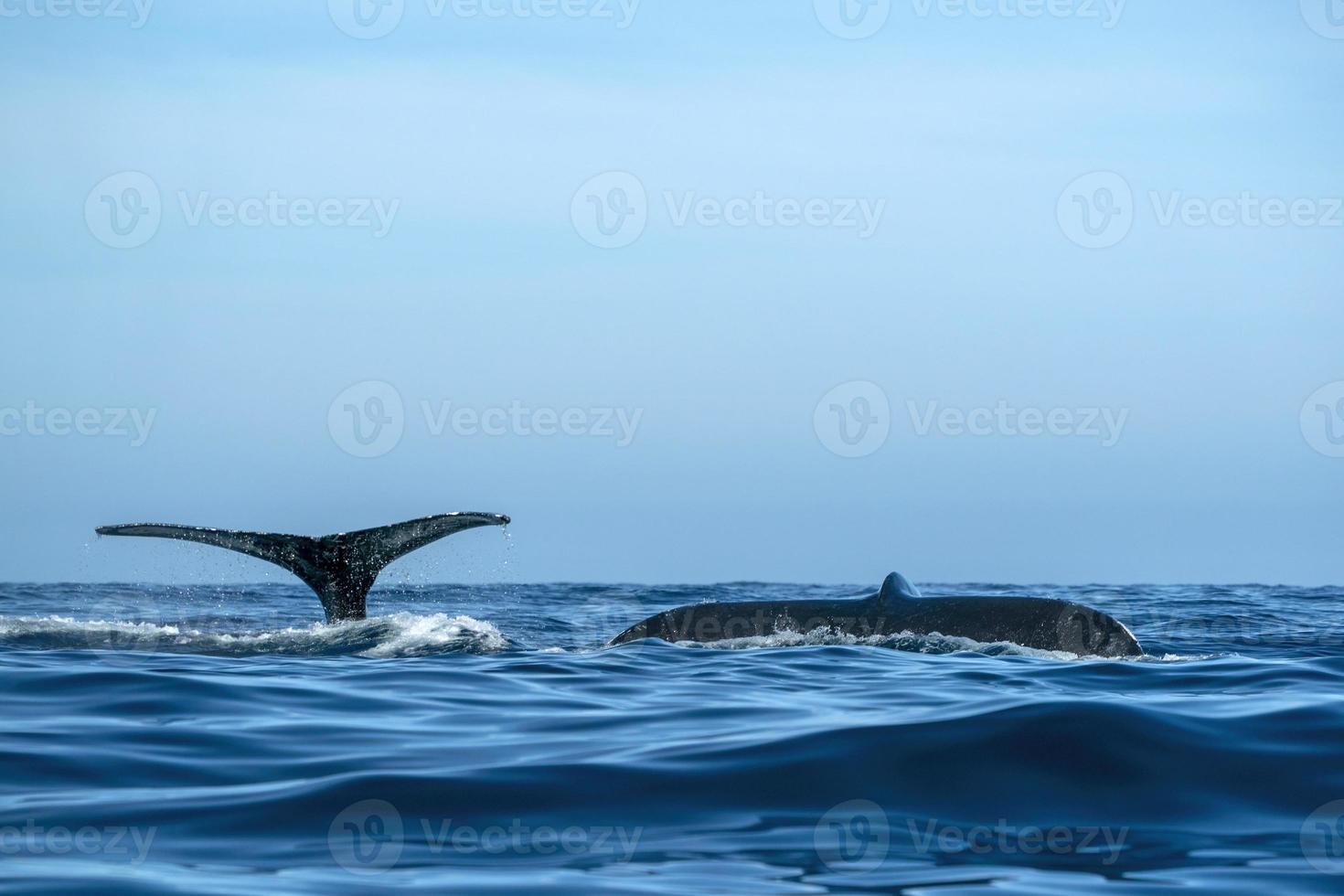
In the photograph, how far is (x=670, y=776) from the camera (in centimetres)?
639

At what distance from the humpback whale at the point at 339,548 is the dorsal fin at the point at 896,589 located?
4.35 m

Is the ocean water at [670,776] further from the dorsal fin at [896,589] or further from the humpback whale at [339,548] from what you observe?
the dorsal fin at [896,589]

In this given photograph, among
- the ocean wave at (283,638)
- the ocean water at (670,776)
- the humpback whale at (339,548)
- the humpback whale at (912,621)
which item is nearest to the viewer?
the ocean water at (670,776)

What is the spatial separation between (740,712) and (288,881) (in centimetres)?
431

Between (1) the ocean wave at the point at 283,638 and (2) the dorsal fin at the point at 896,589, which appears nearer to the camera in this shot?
(1) the ocean wave at the point at 283,638

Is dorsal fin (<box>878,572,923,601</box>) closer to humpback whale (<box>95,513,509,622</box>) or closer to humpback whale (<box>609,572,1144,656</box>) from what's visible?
humpback whale (<box>609,572,1144,656</box>)

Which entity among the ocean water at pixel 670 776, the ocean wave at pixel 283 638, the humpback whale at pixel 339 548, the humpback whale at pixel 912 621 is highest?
Answer: the humpback whale at pixel 339 548

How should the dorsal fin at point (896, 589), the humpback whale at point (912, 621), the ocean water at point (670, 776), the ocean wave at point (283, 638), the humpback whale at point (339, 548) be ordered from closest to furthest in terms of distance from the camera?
the ocean water at point (670, 776) → the ocean wave at point (283, 638) → the humpback whale at point (912, 621) → the humpback whale at point (339, 548) → the dorsal fin at point (896, 589)

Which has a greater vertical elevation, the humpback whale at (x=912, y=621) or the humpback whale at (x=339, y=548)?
the humpback whale at (x=339, y=548)

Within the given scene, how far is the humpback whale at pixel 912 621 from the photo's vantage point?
13.8m

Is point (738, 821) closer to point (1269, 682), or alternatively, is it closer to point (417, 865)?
point (417, 865)

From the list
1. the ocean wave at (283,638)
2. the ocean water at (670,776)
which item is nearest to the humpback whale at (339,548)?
the ocean wave at (283,638)

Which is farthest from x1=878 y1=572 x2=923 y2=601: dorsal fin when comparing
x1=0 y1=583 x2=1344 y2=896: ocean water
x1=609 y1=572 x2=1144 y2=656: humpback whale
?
x1=0 y1=583 x2=1344 y2=896: ocean water

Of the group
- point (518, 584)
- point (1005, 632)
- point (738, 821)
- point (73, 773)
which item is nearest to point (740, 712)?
point (738, 821)
